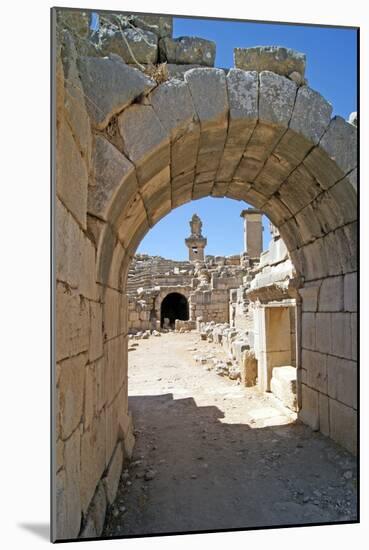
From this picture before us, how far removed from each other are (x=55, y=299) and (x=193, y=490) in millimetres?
2394

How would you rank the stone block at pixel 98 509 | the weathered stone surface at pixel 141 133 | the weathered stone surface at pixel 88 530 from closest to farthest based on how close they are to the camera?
the weathered stone surface at pixel 88 530
the stone block at pixel 98 509
the weathered stone surface at pixel 141 133

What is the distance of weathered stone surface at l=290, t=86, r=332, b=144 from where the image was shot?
3.10 metres

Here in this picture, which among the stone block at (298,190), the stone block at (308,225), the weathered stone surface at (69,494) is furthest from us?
the stone block at (308,225)

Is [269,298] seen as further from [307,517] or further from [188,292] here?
[188,292]

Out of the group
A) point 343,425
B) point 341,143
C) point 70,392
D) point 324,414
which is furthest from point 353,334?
point 70,392

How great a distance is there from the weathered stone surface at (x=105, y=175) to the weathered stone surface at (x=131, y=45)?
2.11 feet

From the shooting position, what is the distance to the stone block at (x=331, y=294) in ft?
13.0

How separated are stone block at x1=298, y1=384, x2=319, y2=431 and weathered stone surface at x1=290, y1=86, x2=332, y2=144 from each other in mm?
2912

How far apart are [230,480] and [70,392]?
224cm

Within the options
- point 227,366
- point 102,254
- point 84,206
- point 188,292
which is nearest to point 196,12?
point 84,206

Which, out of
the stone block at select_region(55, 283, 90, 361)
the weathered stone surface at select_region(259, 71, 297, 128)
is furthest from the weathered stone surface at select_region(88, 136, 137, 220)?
the weathered stone surface at select_region(259, 71, 297, 128)

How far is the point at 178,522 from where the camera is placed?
2875 millimetres

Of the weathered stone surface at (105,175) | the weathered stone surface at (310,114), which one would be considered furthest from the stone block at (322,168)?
the weathered stone surface at (105,175)

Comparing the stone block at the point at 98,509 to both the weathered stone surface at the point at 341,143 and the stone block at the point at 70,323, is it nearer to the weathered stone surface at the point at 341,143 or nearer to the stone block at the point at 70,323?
the stone block at the point at 70,323
